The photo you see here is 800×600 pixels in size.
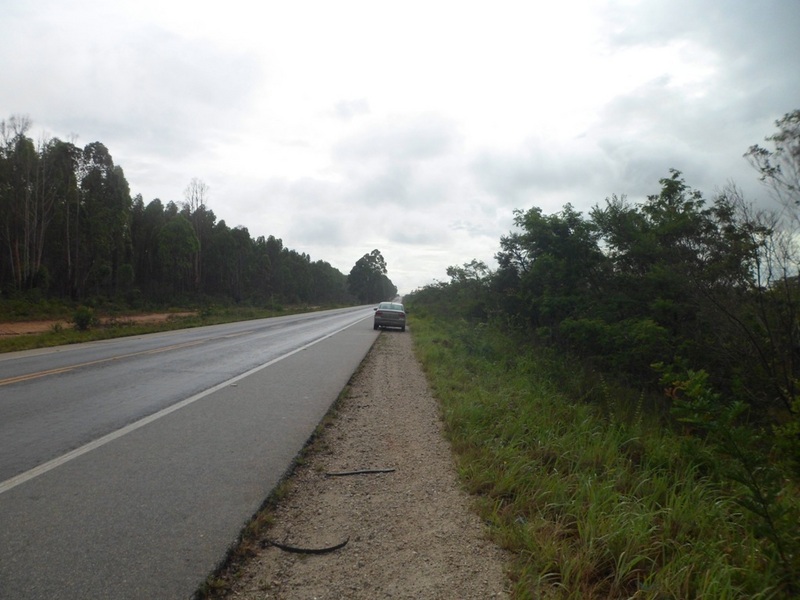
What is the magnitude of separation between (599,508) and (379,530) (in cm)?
179

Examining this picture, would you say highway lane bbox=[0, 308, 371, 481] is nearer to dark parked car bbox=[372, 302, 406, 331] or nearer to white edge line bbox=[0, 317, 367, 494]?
white edge line bbox=[0, 317, 367, 494]

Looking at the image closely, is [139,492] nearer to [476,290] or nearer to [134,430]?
[134,430]

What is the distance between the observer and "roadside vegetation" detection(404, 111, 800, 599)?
11.3 ft

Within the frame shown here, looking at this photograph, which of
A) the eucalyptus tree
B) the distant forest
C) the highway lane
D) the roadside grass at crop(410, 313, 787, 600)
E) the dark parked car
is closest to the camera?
the roadside grass at crop(410, 313, 787, 600)

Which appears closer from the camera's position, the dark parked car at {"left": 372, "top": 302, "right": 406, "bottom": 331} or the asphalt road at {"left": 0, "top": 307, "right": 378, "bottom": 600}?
the asphalt road at {"left": 0, "top": 307, "right": 378, "bottom": 600}

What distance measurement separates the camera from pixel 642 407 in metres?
11.8

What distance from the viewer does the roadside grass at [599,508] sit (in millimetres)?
3281

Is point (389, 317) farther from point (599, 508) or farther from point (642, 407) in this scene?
point (599, 508)

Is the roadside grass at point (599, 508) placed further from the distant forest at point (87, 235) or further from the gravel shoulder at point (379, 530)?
the distant forest at point (87, 235)

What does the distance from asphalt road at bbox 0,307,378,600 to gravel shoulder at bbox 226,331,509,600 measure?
1.17ft

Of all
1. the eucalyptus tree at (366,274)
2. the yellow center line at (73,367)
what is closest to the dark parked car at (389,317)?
the yellow center line at (73,367)

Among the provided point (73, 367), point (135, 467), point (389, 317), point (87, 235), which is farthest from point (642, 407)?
point (87, 235)

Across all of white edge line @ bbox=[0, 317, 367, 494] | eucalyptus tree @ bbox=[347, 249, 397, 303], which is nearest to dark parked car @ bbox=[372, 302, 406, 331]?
white edge line @ bbox=[0, 317, 367, 494]

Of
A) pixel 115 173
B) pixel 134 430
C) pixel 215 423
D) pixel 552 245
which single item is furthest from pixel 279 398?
pixel 115 173
